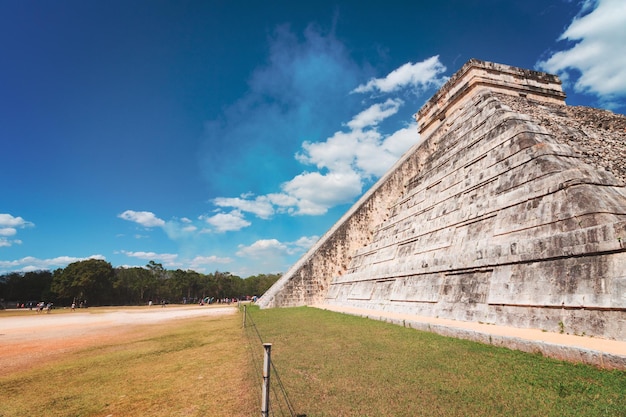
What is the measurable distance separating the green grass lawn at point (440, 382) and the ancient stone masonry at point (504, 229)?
1.12 metres

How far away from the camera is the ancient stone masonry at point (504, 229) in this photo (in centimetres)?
402

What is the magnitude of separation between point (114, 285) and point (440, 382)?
169 ft

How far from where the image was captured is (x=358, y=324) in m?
6.71

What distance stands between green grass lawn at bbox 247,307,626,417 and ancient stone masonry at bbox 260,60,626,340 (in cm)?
112

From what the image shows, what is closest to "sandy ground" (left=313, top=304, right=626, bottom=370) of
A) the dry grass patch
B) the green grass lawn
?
the green grass lawn

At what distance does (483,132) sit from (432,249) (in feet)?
12.4

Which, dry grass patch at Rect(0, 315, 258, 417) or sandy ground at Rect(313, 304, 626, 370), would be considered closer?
sandy ground at Rect(313, 304, 626, 370)

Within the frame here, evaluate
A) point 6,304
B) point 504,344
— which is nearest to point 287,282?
point 504,344

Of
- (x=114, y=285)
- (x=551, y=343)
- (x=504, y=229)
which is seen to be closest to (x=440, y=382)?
(x=551, y=343)

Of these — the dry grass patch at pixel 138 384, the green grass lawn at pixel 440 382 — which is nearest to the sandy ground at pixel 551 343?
the green grass lawn at pixel 440 382

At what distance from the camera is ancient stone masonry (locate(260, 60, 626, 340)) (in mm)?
4016

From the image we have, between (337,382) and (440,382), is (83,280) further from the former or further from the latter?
(440,382)

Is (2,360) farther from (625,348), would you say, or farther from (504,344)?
(625,348)

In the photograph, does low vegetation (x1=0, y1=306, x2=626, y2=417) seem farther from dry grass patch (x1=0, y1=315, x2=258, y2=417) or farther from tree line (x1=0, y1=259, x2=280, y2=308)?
tree line (x1=0, y1=259, x2=280, y2=308)
